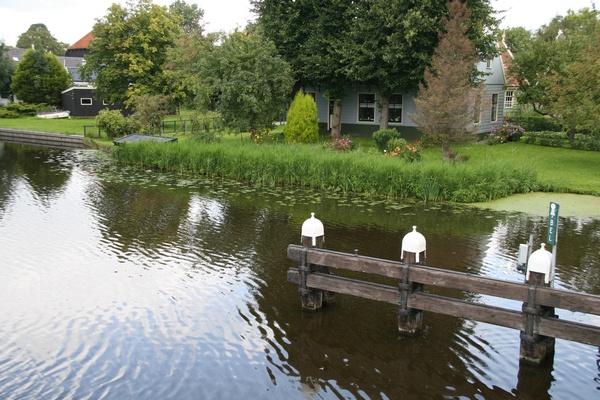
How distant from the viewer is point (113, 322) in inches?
354

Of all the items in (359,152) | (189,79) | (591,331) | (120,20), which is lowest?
(591,331)

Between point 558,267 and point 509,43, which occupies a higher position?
point 509,43

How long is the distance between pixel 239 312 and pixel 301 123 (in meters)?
20.1

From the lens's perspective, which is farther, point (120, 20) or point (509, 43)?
point (509, 43)

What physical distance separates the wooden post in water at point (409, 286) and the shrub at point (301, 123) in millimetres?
20629

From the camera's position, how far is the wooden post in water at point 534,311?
729 cm

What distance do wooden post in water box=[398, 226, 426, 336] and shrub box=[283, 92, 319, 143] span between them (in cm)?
2063

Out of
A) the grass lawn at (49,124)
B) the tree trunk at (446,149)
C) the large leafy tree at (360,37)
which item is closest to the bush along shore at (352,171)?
the tree trunk at (446,149)

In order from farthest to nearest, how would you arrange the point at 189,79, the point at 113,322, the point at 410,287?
1. the point at 189,79
2. the point at 113,322
3. the point at 410,287

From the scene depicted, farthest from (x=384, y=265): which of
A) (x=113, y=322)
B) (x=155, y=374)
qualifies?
(x=113, y=322)

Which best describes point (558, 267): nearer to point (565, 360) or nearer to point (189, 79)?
point (565, 360)

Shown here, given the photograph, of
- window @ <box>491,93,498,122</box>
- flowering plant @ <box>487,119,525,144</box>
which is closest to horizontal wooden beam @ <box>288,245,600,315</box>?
flowering plant @ <box>487,119,525,144</box>

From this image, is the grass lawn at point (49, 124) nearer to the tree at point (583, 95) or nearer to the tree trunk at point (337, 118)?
the tree trunk at point (337, 118)

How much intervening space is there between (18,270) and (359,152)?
12937 millimetres
